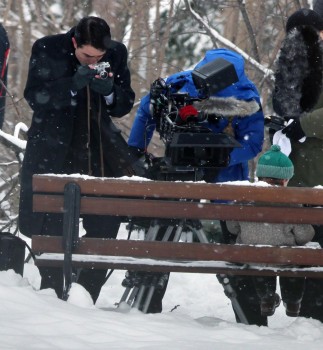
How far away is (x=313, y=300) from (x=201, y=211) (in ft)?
3.01

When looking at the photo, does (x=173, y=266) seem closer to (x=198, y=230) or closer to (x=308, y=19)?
(x=198, y=230)

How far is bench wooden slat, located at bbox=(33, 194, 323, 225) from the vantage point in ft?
16.1

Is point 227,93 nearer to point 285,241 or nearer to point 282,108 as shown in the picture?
point 282,108

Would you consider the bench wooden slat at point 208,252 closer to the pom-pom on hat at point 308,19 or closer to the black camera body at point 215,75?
the black camera body at point 215,75

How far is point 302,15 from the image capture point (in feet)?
A: 18.8

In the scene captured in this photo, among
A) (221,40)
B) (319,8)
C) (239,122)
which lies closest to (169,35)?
(221,40)

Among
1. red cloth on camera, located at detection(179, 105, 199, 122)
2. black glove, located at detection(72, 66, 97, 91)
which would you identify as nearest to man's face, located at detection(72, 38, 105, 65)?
black glove, located at detection(72, 66, 97, 91)

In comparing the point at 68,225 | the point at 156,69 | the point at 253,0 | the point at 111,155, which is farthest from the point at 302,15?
the point at 253,0

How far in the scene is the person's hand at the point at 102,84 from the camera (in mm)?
5332

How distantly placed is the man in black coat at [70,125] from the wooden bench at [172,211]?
1.91 ft

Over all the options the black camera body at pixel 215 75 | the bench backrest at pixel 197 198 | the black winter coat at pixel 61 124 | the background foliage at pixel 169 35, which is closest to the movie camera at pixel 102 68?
the black winter coat at pixel 61 124

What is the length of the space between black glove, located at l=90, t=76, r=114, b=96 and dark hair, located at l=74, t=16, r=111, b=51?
0.21 m

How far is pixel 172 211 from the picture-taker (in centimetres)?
493

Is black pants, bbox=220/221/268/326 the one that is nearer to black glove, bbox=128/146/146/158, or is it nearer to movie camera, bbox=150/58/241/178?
movie camera, bbox=150/58/241/178
